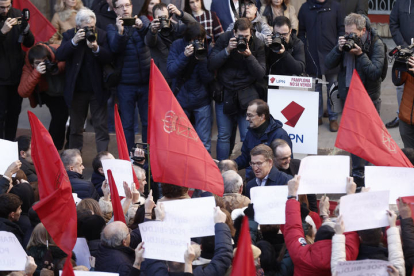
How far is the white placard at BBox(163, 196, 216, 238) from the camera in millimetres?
4777

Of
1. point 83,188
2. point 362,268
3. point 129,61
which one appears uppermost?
point 129,61

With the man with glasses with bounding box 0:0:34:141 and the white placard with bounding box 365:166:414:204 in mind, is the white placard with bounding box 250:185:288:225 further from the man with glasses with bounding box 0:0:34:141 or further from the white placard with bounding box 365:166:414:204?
the man with glasses with bounding box 0:0:34:141

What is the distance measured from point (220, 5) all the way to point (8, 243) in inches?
216

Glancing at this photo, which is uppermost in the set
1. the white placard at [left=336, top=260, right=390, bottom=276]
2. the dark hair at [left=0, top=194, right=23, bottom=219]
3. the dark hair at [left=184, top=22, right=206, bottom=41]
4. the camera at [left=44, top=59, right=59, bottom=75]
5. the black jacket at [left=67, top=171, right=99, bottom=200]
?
the dark hair at [left=184, top=22, right=206, bottom=41]

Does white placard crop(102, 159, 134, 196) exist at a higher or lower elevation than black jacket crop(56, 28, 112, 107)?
lower

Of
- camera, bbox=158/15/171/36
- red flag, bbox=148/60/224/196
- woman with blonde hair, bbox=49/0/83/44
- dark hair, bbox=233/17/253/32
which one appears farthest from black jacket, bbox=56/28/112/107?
red flag, bbox=148/60/224/196

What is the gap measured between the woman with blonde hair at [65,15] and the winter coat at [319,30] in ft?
9.76

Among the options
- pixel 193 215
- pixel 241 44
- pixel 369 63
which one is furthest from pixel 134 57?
pixel 193 215

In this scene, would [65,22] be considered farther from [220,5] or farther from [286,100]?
[286,100]

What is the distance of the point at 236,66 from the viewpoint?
8461 mm

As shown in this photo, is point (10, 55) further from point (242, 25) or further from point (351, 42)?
point (351, 42)

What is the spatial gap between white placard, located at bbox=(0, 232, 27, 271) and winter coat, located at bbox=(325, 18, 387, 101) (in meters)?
4.81

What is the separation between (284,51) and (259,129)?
4.57ft

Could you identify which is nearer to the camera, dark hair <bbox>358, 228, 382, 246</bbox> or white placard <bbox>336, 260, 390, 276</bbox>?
white placard <bbox>336, 260, 390, 276</bbox>
